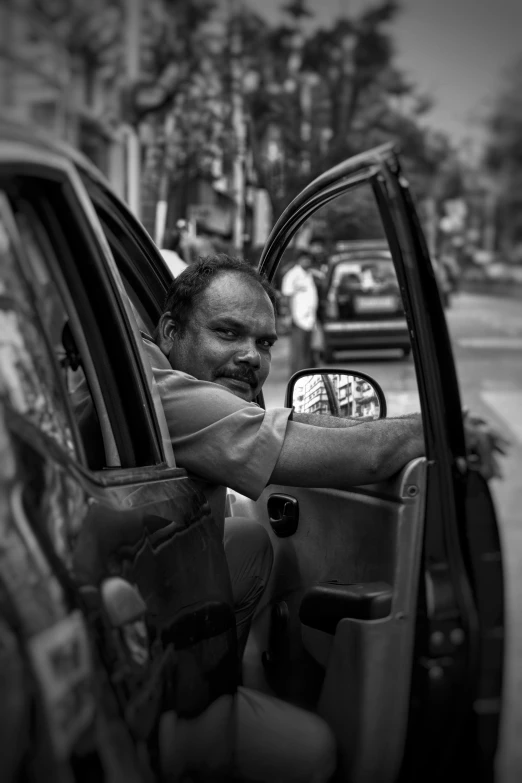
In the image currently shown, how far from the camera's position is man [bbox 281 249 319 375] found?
13.2 meters

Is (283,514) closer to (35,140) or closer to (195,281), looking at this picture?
(195,281)

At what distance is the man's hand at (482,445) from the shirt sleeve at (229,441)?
378mm

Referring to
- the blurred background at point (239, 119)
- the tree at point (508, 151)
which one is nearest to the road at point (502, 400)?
the blurred background at point (239, 119)

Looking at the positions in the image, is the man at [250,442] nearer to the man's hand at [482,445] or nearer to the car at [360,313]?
the man's hand at [482,445]

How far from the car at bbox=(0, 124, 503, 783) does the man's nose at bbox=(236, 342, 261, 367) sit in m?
0.36

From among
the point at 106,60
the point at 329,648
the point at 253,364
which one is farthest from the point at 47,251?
the point at 106,60

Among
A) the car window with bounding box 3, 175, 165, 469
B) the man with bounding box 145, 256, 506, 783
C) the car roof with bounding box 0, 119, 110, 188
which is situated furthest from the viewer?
the man with bounding box 145, 256, 506, 783

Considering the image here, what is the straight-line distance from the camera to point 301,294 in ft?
44.6

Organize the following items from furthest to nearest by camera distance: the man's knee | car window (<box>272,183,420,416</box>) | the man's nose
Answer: car window (<box>272,183,420,416</box>)
the man's knee
the man's nose

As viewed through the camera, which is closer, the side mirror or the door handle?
the door handle

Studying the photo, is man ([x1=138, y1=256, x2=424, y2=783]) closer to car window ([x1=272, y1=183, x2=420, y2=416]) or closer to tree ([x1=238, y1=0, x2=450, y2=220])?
car window ([x1=272, y1=183, x2=420, y2=416])

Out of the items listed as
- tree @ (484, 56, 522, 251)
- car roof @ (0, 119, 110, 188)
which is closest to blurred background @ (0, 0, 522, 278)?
car roof @ (0, 119, 110, 188)

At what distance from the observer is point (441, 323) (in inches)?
81.2

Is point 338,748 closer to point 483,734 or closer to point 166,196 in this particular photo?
point 483,734
